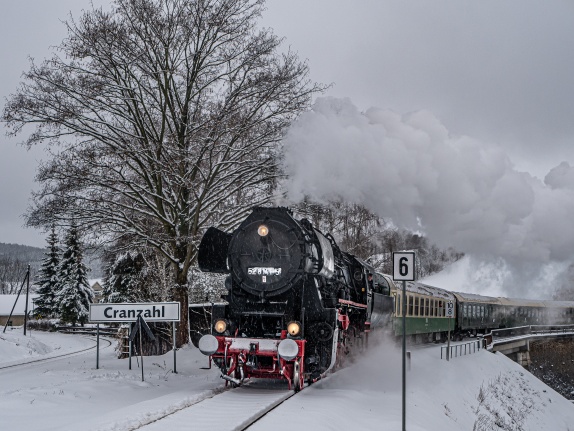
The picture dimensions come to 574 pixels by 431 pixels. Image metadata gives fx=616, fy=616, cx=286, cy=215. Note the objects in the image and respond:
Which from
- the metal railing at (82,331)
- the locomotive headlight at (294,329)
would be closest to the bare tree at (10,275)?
the metal railing at (82,331)

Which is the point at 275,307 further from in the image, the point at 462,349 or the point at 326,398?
the point at 462,349

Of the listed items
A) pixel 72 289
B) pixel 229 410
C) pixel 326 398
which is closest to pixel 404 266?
pixel 326 398

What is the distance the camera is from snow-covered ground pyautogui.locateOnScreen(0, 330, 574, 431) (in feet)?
30.4

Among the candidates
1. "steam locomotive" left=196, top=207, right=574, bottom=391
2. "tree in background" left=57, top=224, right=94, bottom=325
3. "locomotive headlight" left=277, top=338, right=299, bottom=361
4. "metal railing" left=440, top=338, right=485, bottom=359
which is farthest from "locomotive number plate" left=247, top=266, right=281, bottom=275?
"tree in background" left=57, top=224, right=94, bottom=325

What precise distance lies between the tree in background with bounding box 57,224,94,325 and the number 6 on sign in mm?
51415

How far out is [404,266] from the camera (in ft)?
31.3

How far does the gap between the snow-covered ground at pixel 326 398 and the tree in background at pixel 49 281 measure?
43.6m

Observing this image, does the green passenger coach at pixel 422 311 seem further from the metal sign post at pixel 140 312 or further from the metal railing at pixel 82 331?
the metal railing at pixel 82 331

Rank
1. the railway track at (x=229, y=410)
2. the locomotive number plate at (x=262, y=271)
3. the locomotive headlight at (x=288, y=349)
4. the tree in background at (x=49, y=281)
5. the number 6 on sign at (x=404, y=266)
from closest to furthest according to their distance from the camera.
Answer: the railway track at (x=229, y=410) < the number 6 on sign at (x=404, y=266) < the locomotive headlight at (x=288, y=349) < the locomotive number plate at (x=262, y=271) < the tree in background at (x=49, y=281)

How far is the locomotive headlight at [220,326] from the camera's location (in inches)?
460

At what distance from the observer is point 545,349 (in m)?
39.7

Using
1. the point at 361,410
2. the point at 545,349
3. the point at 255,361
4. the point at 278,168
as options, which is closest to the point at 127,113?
the point at 278,168

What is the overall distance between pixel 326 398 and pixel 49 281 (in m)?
54.9

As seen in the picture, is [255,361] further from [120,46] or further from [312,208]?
[120,46]
